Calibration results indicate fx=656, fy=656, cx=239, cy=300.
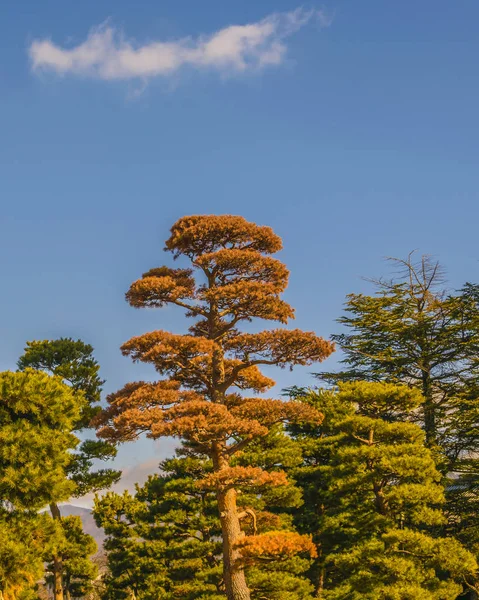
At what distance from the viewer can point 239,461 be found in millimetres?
21312

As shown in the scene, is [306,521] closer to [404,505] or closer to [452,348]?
[404,505]

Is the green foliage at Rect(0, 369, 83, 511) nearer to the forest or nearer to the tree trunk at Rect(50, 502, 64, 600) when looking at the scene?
the forest

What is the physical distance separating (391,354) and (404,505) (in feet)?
34.3

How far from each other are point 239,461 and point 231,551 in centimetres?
655

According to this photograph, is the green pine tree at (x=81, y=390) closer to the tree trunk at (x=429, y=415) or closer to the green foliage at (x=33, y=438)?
the green foliage at (x=33, y=438)

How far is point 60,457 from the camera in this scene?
60.6 ft

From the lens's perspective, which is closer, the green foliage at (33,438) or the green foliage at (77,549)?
the green foliage at (33,438)

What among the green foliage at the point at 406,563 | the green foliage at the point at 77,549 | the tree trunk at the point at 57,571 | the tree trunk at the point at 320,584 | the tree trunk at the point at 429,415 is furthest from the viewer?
the tree trunk at the point at 429,415

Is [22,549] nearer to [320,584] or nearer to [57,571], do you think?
[57,571]

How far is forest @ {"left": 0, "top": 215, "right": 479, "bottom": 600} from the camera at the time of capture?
1499 cm

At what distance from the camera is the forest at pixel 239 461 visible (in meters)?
15.0

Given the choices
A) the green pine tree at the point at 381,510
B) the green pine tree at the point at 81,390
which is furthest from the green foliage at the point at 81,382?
the green pine tree at the point at 381,510

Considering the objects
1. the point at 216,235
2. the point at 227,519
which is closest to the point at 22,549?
the point at 227,519

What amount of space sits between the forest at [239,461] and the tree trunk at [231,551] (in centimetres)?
3
